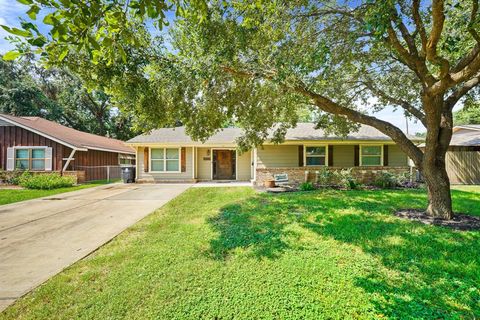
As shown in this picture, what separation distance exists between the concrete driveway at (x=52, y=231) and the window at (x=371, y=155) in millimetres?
10984

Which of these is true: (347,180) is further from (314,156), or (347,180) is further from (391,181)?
(314,156)

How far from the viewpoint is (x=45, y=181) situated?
39.2 feet

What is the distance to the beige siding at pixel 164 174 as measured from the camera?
14258mm

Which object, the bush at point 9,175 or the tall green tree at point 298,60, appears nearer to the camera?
the tall green tree at point 298,60

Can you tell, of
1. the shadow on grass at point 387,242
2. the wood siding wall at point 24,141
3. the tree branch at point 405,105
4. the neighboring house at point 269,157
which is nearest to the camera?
the shadow on grass at point 387,242

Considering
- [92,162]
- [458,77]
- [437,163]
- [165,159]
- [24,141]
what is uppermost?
[458,77]

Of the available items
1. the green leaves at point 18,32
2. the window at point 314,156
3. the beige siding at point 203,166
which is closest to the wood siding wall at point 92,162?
the beige siding at point 203,166

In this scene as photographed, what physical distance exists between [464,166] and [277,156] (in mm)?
10383

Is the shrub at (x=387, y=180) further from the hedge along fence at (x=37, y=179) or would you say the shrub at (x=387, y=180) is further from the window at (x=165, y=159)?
the hedge along fence at (x=37, y=179)

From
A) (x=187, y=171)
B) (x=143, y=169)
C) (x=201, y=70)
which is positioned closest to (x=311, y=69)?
(x=201, y=70)

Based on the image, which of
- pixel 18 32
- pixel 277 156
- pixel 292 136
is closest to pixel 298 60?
pixel 18 32

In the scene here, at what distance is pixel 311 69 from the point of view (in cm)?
476

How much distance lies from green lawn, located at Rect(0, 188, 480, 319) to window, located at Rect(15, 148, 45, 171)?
12.9 metres

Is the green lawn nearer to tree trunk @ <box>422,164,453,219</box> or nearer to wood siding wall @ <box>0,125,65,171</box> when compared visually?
tree trunk @ <box>422,164,453,219</box>
